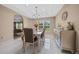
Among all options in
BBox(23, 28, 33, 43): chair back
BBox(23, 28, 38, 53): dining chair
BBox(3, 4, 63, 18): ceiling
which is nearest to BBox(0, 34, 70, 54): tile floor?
BBox(23, 28, 38, 53): dining chair

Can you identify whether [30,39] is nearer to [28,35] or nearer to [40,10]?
[28,35]

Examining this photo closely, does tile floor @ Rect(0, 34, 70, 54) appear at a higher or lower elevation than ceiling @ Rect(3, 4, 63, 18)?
lower

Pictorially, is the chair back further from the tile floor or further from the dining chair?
the tile floor

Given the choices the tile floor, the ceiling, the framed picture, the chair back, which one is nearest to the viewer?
the ceiling

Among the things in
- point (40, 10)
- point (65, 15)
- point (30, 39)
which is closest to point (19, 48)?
point (30, 39)

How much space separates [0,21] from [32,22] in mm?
995

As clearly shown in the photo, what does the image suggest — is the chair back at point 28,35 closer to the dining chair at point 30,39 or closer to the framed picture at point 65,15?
the dining chair at point 30,39

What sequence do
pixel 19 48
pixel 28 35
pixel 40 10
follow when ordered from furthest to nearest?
1. pixel 28 35
2. pixel 19 48
3. pixel 40 10

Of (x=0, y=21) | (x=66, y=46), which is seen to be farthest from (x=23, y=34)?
(x=66, y=46)

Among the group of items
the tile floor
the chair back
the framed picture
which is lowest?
the tile floor

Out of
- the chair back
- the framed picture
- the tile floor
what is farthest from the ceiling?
the tile floor

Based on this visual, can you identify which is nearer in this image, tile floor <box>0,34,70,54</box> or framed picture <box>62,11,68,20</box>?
tile floor <box>0,34,70,54</box>

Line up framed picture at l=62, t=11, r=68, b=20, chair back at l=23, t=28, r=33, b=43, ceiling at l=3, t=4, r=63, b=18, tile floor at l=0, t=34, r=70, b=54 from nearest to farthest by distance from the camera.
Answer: ceiling at l=3, t=4, r=63, b=18, tile floor at l=0, t=34, r=70, b=54, framed picture at l=62, t=11, r=68, b=20, chair back at l=23, t=28, r=33, b=43
